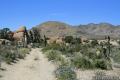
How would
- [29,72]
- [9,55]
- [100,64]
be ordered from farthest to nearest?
[9,55], [100,64], [29,72]

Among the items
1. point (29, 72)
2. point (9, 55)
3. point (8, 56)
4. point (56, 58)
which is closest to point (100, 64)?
point (29, 72)

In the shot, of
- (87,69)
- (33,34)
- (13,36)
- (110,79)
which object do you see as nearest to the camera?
(110,79)

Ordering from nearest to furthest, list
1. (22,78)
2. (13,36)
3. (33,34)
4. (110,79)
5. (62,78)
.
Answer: (110,79) < (62,78) < (22,78) < (33,34) < (13,36)

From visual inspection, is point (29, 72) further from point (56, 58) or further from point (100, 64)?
point (56, 58)

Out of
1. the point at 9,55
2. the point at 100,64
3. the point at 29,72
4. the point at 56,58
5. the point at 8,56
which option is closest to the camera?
the point at 29,72

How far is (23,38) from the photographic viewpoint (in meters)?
99.1

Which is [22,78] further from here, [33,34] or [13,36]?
[13,36]

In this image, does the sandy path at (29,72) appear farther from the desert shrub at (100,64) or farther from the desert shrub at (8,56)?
the desert shrub at (100,64)

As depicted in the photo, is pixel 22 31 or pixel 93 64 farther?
pixel 22 31

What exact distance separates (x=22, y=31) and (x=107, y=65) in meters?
81.1

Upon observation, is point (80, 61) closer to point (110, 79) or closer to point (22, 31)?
point (110, 79)

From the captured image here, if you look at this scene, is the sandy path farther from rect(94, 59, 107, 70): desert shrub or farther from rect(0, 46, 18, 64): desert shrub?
rect(94, 59, 107, 70): desert shrub

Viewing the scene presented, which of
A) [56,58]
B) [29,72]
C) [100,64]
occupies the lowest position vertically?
[29,72]

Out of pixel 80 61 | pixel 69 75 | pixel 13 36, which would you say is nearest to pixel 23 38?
pixel 13 36
